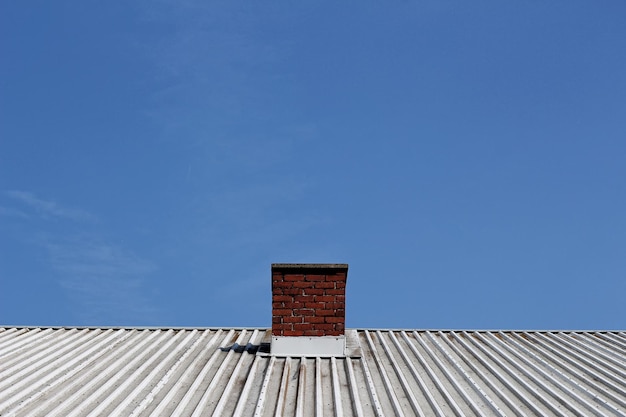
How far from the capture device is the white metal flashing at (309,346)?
6738mm

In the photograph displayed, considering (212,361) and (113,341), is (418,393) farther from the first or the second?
(113,341)

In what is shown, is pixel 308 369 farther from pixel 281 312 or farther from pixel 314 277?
pixel 314 277

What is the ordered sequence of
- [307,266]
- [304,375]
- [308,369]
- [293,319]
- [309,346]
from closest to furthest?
[304,375] → [308,369] → [309,346] → [293,319] → [307,266]

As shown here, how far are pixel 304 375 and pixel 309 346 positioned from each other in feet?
2.40

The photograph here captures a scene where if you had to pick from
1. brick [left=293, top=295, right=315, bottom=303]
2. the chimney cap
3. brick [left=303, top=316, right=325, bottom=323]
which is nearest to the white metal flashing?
brick [left=303, top=316, right=325, bottom=323]

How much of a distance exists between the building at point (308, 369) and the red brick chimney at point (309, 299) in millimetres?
11

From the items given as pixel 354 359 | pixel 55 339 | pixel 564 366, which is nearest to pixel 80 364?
pixel 55 339

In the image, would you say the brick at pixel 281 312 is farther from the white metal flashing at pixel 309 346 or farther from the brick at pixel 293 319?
the white metal flashing at pixel 309 346

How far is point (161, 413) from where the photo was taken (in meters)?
5.04

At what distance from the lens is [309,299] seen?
23.0ft

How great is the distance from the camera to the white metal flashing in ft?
22.1

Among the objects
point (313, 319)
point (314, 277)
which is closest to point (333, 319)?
point (313, 319)

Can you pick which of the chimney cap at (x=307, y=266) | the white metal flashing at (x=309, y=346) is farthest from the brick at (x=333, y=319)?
the chimney cap at (x=307, y=266)

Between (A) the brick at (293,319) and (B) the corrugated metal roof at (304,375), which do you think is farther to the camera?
(A) the brick at (293,319)
